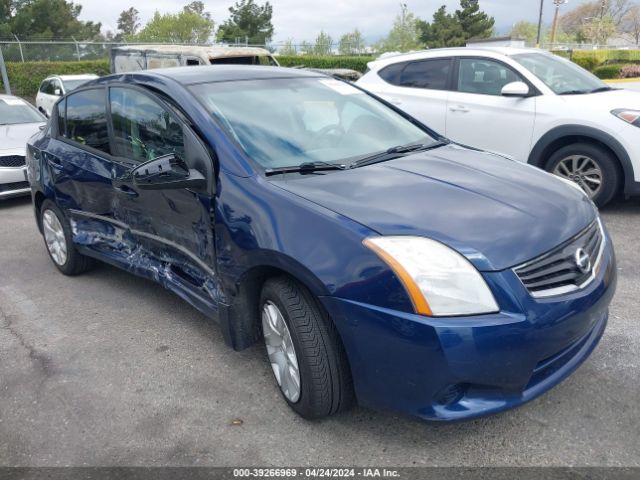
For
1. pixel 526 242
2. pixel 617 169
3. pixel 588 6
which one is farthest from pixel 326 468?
pixel 588 6

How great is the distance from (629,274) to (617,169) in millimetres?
1734

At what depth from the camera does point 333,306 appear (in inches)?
90.4

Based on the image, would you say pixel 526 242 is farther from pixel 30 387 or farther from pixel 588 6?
pixel 588 6

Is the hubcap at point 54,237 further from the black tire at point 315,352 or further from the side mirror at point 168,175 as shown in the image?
the black tire at point 315,352

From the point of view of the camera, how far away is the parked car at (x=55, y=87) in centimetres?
1474

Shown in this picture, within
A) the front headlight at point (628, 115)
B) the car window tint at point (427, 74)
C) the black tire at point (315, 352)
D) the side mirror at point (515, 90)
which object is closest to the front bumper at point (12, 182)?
the car window tint at point (427, 74)

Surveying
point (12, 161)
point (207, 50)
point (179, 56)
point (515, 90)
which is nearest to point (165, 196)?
point (515, 90)

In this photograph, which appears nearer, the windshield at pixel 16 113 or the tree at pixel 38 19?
the windshield at pixel 16 113

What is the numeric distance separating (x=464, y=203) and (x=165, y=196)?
1667mm

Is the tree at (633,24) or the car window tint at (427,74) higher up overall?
the tree at (633,24)

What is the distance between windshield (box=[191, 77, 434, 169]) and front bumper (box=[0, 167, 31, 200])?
5184 millimetres

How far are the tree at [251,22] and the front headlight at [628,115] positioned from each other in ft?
127

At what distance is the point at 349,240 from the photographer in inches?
89.8

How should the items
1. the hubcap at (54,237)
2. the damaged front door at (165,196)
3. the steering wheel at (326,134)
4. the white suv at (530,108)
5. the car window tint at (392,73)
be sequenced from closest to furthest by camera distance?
the damaged front door at (165,196)
the steering wheel at (326,134)
the hubcap at (54,237)
the white suv at (530,108)
the car window tint at (392,73)
